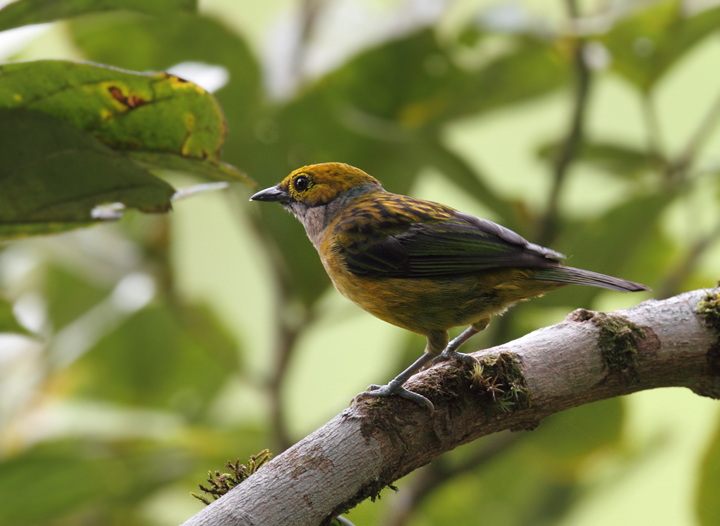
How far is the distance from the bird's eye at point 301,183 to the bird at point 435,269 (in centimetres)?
22

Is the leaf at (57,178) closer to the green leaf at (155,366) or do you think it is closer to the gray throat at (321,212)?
the gray throat at (321,212)

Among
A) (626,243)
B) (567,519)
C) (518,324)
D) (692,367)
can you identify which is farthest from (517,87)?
(567,519)

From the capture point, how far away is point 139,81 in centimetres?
116

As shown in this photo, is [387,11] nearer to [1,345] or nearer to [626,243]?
[626,243]

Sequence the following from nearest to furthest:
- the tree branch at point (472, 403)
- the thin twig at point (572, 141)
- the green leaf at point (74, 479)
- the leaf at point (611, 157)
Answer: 1. the tree branch at point (472, 403)
2. the green leaf at point (74, 479)
3. the thin twig at point (572, 141)
4. the leaf at point (611, 157)

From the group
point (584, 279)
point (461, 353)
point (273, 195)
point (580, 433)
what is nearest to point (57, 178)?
point (273, 195)

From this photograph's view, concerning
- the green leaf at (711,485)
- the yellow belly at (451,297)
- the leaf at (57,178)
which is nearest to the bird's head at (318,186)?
the yellow belly at (451,297)

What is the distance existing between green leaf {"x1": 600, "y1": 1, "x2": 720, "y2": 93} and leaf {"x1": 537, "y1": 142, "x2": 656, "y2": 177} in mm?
252

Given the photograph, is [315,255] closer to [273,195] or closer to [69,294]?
[273,195]

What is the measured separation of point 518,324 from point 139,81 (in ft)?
4.62

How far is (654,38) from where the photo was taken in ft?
6.82

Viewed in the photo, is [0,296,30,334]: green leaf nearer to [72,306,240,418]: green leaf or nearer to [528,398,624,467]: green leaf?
[72,306,240,418]: green leaf

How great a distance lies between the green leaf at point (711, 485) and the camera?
140 cm

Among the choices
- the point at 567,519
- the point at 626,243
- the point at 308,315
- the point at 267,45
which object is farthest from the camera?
the point at 267,45
